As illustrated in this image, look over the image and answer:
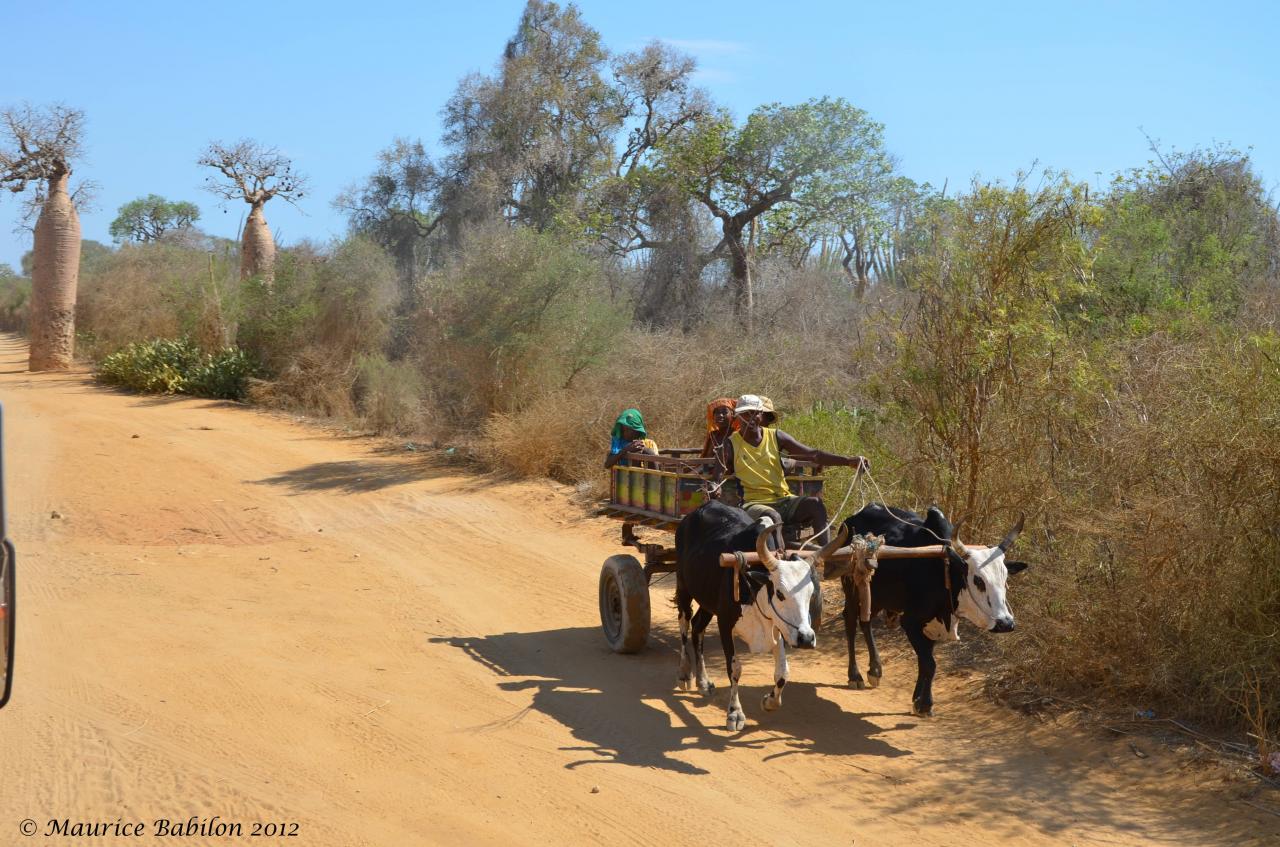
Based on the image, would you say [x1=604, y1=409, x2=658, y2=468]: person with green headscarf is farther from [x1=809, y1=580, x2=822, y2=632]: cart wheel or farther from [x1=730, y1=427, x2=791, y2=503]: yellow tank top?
[x1=809, y1=580, x2=822, y2=632]: cart wheel

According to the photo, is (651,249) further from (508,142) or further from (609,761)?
(609,761)

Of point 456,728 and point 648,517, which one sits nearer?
point 456,728

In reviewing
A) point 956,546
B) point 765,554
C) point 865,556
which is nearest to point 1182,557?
point 956,546

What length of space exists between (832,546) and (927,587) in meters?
0.95

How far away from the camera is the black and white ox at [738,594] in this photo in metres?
6.65

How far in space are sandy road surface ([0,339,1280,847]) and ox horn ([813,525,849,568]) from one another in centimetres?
116

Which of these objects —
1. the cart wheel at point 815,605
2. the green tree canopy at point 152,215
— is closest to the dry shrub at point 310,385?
the cart wheel at point 815,605

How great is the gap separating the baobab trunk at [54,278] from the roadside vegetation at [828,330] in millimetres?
518

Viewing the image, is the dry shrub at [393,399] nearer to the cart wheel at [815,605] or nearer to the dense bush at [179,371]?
the dense bush at [179,371]

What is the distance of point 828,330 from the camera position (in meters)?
22.4

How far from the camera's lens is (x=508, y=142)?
33.8 metres

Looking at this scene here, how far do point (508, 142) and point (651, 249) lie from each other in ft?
32.6

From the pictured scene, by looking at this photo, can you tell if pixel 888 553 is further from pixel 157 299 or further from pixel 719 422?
pixel 157 299

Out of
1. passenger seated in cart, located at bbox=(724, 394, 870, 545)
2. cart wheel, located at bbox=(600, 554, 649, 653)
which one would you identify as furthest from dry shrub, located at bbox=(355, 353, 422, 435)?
passenger seated in cart, located at bbox=(724, 394, 870, 545)
